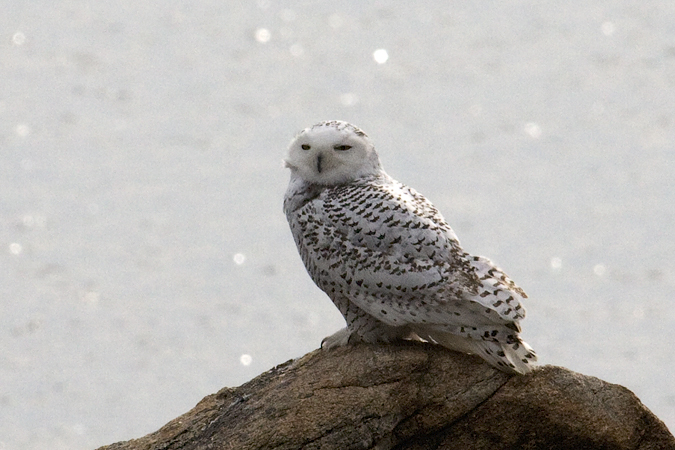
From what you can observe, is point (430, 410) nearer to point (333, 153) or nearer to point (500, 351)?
point (500, 351)

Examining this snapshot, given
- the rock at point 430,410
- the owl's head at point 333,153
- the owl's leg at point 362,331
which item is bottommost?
the rock at point 430,410

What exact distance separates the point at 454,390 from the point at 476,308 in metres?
0.53

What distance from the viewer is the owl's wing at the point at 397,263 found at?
5.42 metres

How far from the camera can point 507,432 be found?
228 inches

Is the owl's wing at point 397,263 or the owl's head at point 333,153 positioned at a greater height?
the owl's head at point 333,153

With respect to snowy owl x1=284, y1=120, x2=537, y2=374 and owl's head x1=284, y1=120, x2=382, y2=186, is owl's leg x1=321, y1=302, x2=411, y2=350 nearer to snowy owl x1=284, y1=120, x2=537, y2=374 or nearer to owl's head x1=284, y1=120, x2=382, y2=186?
snowy owl x1=284, y1=120, x2=537, y2=374

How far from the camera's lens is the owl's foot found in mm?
5906

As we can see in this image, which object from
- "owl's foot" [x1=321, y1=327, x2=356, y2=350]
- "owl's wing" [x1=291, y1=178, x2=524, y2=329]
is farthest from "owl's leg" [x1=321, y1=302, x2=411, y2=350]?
"owl's wing" [x1=291, y1=178, x2=524, y2=329]

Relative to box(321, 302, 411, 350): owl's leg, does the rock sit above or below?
below

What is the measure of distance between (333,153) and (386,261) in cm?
60

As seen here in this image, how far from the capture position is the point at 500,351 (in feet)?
18.1

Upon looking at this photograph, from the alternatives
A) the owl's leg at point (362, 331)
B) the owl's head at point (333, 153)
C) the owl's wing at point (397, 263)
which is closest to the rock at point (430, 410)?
the owl's leg at point (362, 331)

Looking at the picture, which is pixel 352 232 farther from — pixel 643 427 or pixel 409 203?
pixel 643 427

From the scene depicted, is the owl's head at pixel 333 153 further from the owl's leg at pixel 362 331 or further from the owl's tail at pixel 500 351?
the owl's tail at pixel 500 351
